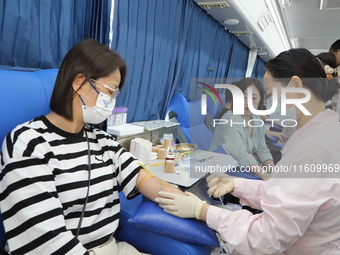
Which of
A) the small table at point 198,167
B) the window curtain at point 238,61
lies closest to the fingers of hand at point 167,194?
the small table at point 198,167

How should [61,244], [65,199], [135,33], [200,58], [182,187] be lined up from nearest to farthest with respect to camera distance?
1. [61,244]
2. [65,199]
3. [182,187]
4. [135,33]
5. [200,58]

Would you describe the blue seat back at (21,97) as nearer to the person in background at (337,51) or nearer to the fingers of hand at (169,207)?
the fingers of hand at (169,207)

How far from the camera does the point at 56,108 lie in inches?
39.2

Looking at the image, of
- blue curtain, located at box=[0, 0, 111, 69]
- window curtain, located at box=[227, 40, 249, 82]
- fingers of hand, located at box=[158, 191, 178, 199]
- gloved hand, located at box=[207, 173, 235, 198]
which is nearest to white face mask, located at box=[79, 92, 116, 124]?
fingers of hand, located at box=[158, 191, 178, 199]

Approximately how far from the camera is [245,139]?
215 centimetres

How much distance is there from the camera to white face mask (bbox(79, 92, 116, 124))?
104cm

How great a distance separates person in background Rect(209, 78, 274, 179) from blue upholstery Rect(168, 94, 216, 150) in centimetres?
65

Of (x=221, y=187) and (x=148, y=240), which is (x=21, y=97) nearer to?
(x=148, y=240)

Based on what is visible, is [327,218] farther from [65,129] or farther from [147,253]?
[65,129]

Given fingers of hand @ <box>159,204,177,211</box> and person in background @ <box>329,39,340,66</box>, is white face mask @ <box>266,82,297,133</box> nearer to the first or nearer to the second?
fingers of hand @ <box>159,204,177,211</box>

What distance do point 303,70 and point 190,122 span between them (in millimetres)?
2078

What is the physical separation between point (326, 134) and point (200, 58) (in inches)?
113

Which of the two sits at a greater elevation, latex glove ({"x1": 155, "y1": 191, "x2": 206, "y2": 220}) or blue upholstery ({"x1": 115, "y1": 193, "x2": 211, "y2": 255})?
latex glove ({"x1": 155, "y1": 191, "x2": 206, "y2": 220})

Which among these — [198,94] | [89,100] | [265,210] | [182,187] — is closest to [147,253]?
[182,187]
